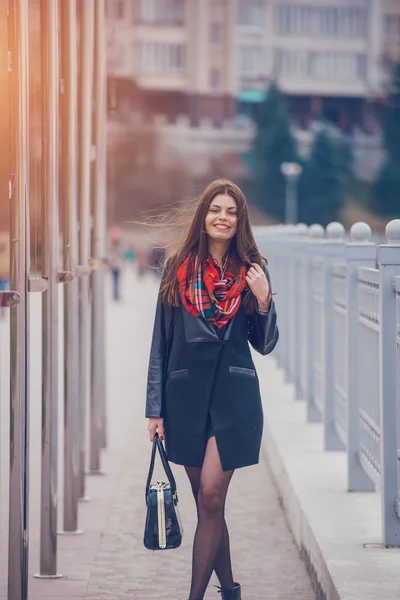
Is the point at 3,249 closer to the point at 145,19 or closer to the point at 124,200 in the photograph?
the point at 124,200

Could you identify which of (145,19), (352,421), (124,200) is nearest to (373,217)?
(124,200)

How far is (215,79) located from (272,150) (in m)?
17.0

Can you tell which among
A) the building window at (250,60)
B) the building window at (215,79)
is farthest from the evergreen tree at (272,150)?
the building window at (250,60)

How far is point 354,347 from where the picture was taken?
782 cm

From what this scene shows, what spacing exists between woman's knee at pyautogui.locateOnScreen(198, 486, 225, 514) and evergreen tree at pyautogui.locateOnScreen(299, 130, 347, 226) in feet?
342

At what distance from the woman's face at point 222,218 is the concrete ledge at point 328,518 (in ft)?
4.82

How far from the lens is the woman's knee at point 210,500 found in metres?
5.23

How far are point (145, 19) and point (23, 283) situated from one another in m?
124

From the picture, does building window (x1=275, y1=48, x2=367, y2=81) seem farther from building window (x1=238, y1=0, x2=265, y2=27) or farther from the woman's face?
the woman's face

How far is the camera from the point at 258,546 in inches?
290

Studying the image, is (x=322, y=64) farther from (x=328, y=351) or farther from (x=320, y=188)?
(x=328, y=351)

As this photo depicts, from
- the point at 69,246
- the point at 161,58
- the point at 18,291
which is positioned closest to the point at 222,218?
the point at 18,291

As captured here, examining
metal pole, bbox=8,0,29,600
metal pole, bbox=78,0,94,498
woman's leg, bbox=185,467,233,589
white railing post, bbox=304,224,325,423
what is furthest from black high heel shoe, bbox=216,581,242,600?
white railing post, bbox=304,224,325,423

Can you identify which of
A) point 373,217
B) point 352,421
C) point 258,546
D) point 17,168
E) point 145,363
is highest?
point 17,168
